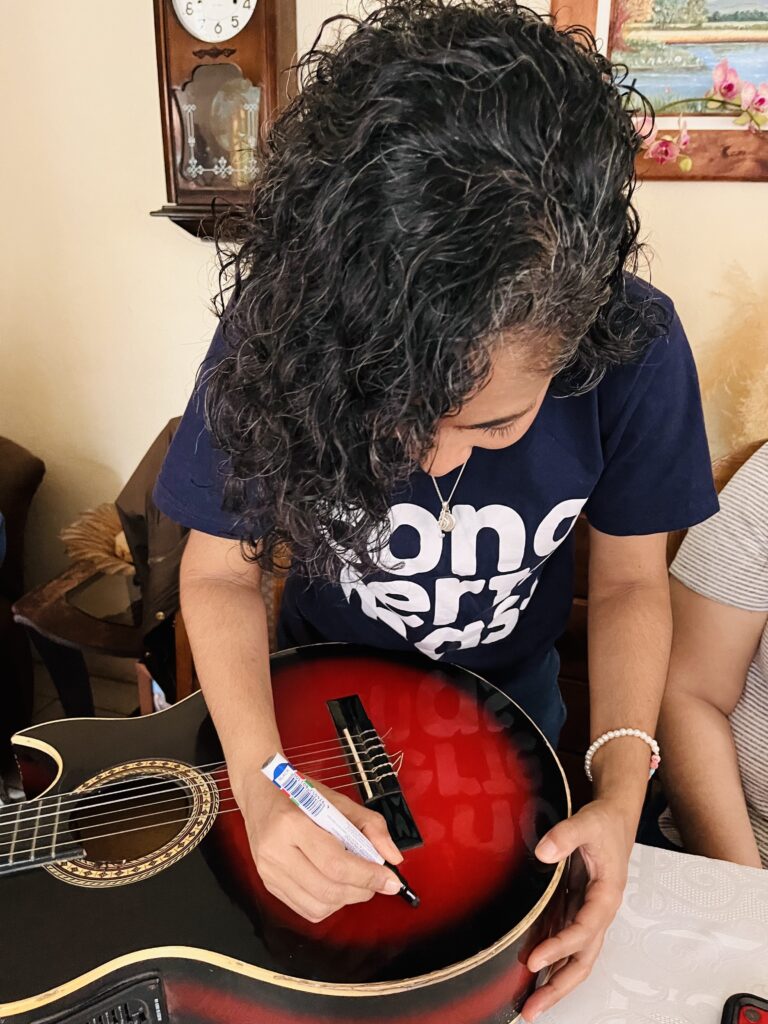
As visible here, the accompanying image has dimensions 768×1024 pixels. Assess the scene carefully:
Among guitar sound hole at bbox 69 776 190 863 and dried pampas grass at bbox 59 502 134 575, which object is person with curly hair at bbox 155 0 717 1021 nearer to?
guitar sound hole at bbox 69 776 190 863

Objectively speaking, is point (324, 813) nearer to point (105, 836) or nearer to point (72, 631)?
point (105, 836)

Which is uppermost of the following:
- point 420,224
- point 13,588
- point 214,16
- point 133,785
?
point 214,16

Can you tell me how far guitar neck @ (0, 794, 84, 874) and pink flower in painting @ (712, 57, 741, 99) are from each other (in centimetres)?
132

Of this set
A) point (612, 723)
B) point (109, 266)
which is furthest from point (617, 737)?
point (109, 266)

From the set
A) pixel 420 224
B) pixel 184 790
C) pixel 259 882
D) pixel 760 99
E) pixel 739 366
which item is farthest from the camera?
pixel 739 366

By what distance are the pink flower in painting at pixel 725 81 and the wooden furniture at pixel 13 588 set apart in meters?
1.60

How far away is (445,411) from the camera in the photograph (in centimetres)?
51

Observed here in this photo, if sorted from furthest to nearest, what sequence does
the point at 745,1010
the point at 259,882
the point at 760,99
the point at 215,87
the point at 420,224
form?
the point at 215,87
the point at 760,99
the point at 259,882
the point at 745,1010
the point at 420,224

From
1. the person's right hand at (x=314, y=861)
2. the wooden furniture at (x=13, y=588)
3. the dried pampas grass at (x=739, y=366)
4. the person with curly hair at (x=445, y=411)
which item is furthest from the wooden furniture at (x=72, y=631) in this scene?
the dried pampas grass at (x=739, y=366)

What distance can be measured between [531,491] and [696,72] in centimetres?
82

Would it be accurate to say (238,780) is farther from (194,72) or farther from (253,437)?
(194,72)

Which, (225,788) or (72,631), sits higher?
(225,788)

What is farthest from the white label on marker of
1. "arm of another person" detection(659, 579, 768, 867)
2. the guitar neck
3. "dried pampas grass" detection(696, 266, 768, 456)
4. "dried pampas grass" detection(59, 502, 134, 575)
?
"dried pampas grass" detection(59, 502, 134, 575)

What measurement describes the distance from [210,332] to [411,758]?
4.04ft
